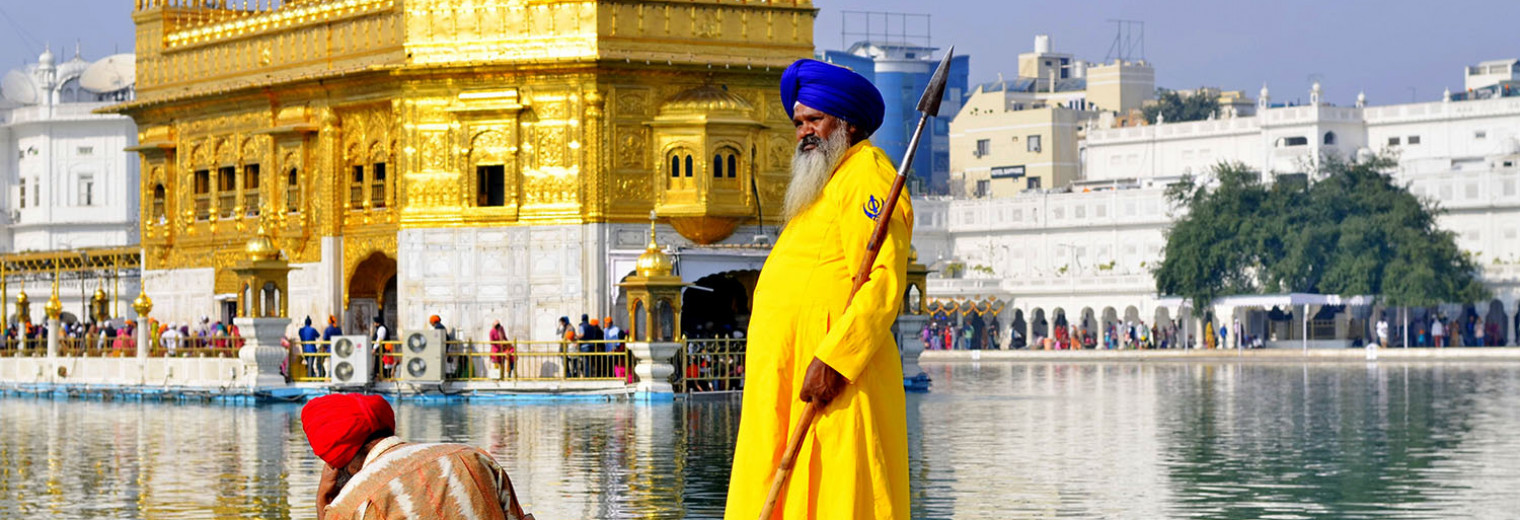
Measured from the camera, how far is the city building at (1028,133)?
11394cm

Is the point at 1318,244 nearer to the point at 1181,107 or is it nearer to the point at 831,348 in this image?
the point at 1181,107

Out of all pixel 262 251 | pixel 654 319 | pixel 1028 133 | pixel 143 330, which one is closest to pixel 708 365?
pixel 654 319

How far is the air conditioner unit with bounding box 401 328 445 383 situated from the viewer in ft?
96.0

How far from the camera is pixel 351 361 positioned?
29.4 meters

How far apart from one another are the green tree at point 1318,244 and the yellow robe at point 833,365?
6231 centimetres

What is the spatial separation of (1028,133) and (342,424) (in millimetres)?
109829

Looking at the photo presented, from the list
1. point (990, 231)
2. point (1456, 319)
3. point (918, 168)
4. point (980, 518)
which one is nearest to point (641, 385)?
point (980, 518)

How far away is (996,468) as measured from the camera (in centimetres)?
1750

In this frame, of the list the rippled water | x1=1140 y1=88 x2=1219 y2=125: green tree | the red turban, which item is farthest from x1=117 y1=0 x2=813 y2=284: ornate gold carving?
x1=1140 y1=88 x2=1219 y2=125: green tree

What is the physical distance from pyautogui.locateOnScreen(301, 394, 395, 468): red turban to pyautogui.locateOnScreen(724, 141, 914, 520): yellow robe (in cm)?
132

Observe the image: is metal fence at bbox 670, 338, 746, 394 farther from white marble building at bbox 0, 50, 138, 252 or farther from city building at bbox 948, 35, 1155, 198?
city building at bbox 948, 35, 1155, 198

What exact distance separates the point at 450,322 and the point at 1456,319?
44837mm

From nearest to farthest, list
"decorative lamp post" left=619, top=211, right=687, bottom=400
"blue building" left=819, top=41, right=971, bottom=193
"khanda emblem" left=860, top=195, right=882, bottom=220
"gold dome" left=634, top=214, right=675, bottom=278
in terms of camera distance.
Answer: "khanda emblem" left=860, top=195, right=882, bottom=220, "decorative lamp post" left=619, top=211, right=687, bottom=400, "gold dome" left=634, top=214, right=675, bottom=278, "blue building" left=819, top=41, right=971, bottom=193

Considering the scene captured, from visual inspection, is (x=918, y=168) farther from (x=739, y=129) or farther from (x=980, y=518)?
(x=980, y=518)
